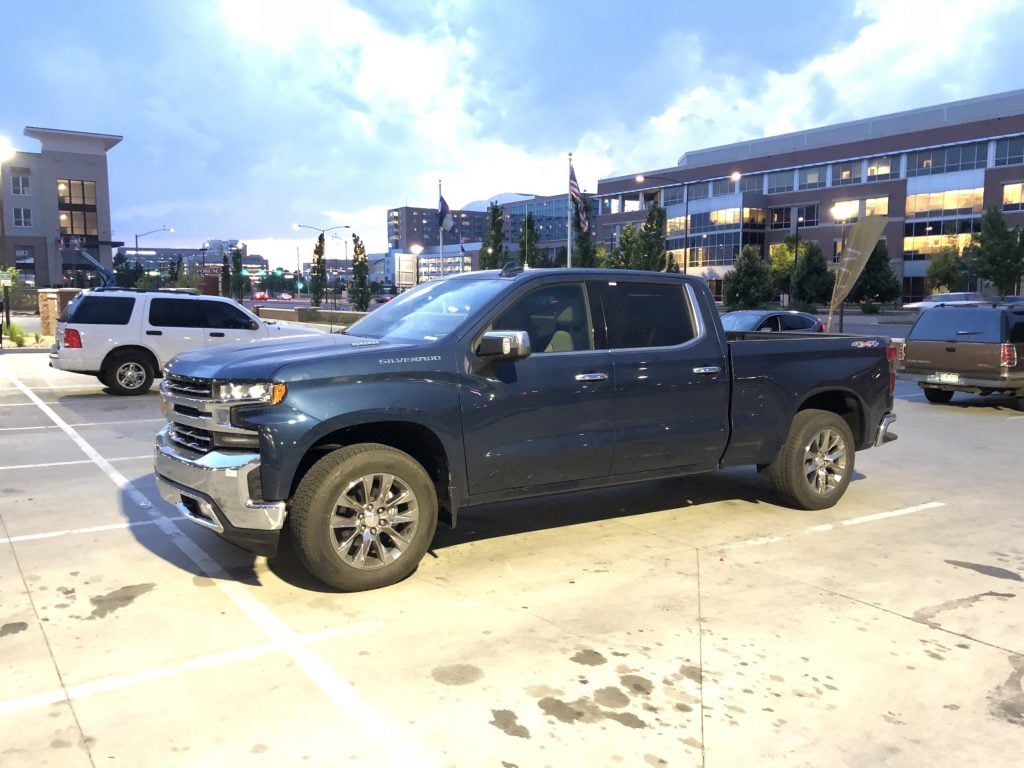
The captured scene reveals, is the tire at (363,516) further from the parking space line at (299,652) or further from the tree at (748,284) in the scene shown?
the tree at (748,284)

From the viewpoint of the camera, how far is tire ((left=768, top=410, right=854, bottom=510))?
676 centimetres

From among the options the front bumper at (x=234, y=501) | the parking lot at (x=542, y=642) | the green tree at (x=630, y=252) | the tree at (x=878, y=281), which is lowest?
the parking lot at (x=542, y=642)

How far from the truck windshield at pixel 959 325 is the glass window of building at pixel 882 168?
251ft

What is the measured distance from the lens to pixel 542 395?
5355 mm

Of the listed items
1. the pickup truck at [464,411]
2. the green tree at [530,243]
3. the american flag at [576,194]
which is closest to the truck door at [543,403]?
the pickup truck at [464,411]

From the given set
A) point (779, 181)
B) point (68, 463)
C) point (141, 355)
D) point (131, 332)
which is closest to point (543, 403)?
point (68, 463)

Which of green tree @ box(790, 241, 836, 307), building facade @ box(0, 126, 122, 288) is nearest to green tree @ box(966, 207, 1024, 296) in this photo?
green tree @ box(790, 241, 836, 307)

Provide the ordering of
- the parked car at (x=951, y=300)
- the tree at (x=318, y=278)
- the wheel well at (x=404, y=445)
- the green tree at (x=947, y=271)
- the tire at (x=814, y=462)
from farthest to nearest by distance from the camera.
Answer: the tree at (x=318, y=278) < the green tree at (x=947, y=271) < the parked car at (x=951, y=300) < the tire at (x=814, y=462) < the wheel well at (x=404, y=445)

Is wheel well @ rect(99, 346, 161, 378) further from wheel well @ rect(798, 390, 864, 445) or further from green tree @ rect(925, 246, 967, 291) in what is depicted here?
green tree @ rect(925, 246, 967, 291)

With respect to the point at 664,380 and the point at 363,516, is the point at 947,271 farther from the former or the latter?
the point at 363,516

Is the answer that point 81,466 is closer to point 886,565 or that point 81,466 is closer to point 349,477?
point 349,477

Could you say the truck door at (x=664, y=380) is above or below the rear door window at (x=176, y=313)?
below

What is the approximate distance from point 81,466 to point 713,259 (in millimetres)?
88253

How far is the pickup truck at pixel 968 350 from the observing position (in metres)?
12.8
